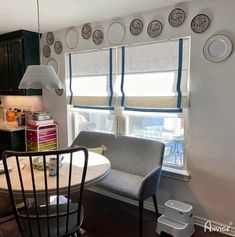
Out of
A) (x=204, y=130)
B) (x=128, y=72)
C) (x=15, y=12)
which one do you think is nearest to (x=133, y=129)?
(x=128, y=72)

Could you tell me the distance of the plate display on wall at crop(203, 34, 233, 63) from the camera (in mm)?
2191

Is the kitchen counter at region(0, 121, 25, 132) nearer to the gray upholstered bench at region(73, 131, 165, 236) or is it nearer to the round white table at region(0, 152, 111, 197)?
the gray upholstered bench at region(73, 131, 165, 236)

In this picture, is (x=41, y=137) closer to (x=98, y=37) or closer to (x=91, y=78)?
(x=91, y=78)

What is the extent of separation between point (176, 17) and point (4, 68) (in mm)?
2682

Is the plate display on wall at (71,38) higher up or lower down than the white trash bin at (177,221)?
higher up

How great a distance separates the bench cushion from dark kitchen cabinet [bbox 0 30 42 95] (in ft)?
6.25

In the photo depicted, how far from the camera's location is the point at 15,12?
2.62 meters

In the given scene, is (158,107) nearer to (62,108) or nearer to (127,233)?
(127,233)

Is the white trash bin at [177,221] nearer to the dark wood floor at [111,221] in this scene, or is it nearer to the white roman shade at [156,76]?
the dark wood floor at [111,221]

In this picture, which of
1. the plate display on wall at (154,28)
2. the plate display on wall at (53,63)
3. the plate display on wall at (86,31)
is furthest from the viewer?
the plate display on wall at (53,63)

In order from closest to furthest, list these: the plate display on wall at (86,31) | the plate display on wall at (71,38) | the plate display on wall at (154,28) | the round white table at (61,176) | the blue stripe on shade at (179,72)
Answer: the round white table at (61,176), the blue stripe on shade at (179,72), the plate display on wall at (154,28), the plate display on wall at (86,31), the plate display on wall at (71,38)

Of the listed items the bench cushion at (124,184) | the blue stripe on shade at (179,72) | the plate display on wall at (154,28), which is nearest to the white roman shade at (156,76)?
the blue stripe on shade at (179,72)

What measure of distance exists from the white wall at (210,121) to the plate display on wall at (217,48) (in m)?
0.04

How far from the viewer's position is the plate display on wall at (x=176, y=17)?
2416 mm
